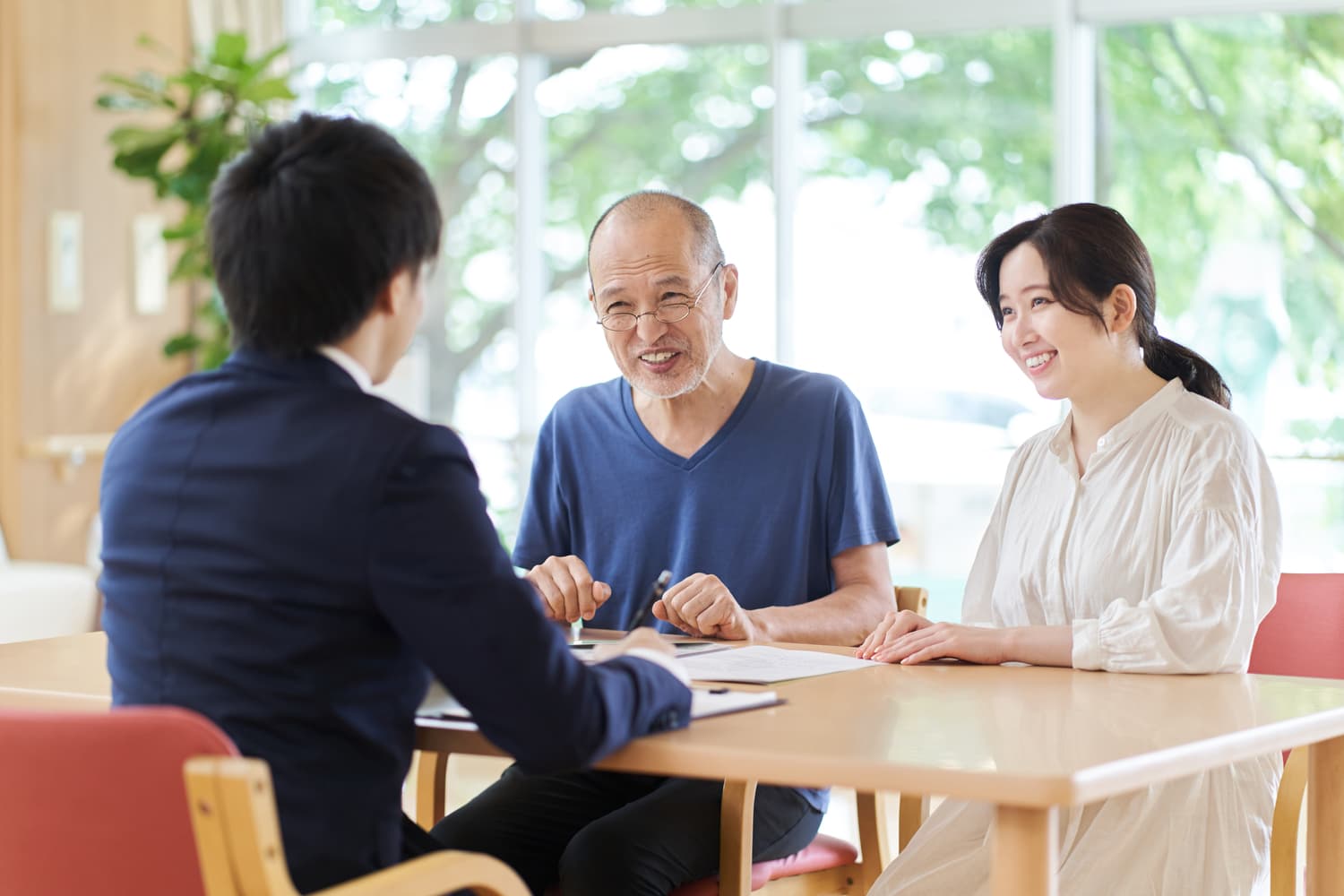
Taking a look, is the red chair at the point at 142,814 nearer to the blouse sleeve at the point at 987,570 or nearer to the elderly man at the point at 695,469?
the elderly man at the point at 695,469

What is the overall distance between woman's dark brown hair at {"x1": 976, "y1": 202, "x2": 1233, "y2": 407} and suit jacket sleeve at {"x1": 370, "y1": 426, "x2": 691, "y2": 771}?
1005 mm

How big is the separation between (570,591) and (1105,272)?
32.9 inches

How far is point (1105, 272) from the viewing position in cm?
206

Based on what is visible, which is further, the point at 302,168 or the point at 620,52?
the point at 620,52

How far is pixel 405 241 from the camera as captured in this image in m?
1.40

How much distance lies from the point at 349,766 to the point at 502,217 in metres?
4.59

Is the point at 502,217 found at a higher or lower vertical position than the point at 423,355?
higher

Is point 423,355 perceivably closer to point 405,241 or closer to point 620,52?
point 620,52

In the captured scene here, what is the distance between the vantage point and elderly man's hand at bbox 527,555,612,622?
2152mm

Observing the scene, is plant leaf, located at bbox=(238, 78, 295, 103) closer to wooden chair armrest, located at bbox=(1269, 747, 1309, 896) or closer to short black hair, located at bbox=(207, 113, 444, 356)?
short black hair, located at bbox=(207, 113, 444, 356)

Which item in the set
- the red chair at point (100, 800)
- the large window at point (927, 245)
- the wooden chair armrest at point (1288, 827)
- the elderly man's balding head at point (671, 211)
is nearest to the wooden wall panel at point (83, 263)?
the large window at point (927, 245)

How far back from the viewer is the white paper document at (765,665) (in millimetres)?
1780

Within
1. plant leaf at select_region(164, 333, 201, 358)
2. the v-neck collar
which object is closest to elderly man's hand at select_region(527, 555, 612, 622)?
the v-neck collar

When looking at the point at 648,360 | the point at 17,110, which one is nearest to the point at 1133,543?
the point at 648,360
